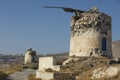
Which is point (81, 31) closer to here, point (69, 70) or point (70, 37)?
point (70, 37)

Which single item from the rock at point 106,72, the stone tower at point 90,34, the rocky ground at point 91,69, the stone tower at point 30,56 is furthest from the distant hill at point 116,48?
the rock at point 106,72

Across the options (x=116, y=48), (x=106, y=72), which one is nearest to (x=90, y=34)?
(x=106, y=72)

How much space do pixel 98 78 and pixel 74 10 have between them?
1310 centimetres

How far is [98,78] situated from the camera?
1024 inches

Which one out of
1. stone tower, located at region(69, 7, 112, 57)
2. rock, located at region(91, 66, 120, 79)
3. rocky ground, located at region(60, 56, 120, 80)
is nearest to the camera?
rock, located at region(91, 66, 120, 79)

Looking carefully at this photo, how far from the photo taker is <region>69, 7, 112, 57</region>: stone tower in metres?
35.3

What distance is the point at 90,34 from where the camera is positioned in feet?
116

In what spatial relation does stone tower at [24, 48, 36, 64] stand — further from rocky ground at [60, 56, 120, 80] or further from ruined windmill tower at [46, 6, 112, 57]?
rocky ground at [60, 56, 120, 80]

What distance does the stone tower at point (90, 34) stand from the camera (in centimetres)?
3534

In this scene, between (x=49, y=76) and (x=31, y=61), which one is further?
(x=31, y=61)

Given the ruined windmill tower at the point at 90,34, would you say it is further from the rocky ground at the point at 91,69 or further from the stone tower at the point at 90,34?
the rocky ground at the point at 91,69

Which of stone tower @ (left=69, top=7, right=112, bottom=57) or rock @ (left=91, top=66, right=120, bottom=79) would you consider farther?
stone tower @ (left=69, top=7, right=112, bottom=57)

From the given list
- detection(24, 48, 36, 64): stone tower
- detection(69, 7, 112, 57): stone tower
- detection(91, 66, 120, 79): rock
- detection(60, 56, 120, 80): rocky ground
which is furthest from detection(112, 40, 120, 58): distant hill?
detection(91, 66, 120, 79): rock

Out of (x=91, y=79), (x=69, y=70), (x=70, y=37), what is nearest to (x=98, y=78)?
(x=91, y=79)
